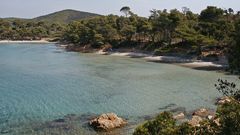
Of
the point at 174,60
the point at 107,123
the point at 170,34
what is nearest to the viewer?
the point at 107,123

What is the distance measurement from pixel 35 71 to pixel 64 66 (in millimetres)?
9129

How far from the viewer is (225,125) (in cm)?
1567

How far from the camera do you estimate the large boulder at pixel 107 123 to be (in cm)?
3125

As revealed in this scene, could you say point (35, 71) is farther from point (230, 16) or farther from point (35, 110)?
point (230, 16)

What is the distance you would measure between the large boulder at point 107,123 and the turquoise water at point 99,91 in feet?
8.58

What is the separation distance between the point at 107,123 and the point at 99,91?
18301mm

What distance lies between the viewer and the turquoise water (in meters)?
38.3

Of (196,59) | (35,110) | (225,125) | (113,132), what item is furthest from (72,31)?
A: (225,125)

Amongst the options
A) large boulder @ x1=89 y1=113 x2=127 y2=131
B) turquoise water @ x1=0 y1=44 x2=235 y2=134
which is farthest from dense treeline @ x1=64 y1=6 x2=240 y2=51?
large boulder @ x1=89 y1=113 x2=127 y2=131

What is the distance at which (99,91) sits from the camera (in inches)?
1954

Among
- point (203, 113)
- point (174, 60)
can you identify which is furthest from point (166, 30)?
point (203, 113)

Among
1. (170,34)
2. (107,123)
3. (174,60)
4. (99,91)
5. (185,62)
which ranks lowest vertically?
(99,91)

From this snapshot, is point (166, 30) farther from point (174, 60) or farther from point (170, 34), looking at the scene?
point (174, 60)

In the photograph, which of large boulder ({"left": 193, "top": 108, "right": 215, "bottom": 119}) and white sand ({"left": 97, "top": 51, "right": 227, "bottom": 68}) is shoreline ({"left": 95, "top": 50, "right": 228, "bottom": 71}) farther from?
large boulder ({"left": 193, "top": 108, "right": 215, "bottom": 119})
